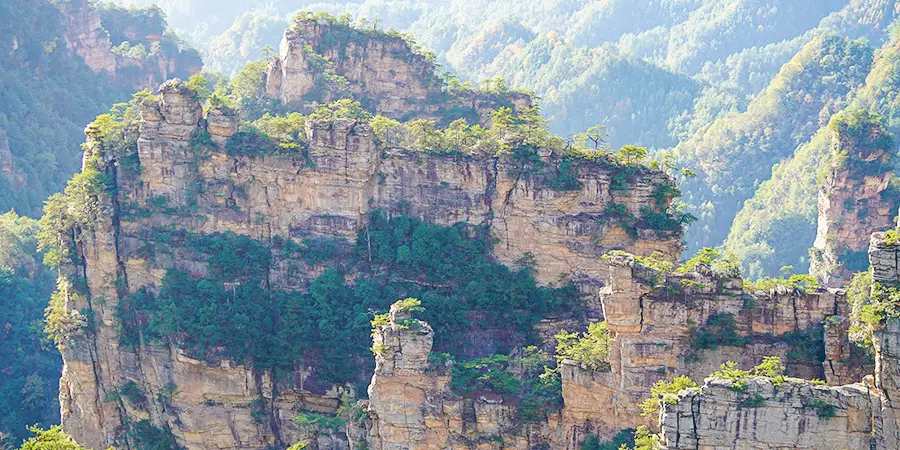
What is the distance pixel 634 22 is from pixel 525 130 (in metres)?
85.7

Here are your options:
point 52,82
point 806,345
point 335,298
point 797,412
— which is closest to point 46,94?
point 52,82

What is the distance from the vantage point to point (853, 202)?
53469 mm

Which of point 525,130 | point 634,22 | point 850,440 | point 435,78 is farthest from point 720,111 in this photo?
point 850,440

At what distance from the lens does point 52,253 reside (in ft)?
136

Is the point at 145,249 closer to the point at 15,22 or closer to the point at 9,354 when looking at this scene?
the point at 9,354

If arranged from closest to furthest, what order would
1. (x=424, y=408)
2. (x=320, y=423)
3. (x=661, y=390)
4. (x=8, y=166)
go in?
(x=661, y=390) < (x=424, y=408) < (x=320, y=423) < (x=8, y=166)

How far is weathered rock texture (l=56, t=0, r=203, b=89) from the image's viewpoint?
2749 inches

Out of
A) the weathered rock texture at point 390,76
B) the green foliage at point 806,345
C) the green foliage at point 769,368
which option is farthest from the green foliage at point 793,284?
the weathered rock texture at point 390,76

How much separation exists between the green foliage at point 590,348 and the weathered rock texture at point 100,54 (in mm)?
43243

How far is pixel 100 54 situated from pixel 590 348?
45021 mm

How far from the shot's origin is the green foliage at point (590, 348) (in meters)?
33.2

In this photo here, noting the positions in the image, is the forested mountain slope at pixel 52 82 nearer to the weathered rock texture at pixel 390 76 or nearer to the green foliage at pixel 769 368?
the weathered rock texture at pixel 390 76

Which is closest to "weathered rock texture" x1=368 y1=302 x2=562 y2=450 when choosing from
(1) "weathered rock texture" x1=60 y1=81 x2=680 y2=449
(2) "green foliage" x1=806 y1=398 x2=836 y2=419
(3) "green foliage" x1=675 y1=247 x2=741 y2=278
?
(1) "weathered rock texture" x1=60 y1=81 x2=680 y2=449

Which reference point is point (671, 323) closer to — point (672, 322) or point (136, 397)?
point (672, 322)
